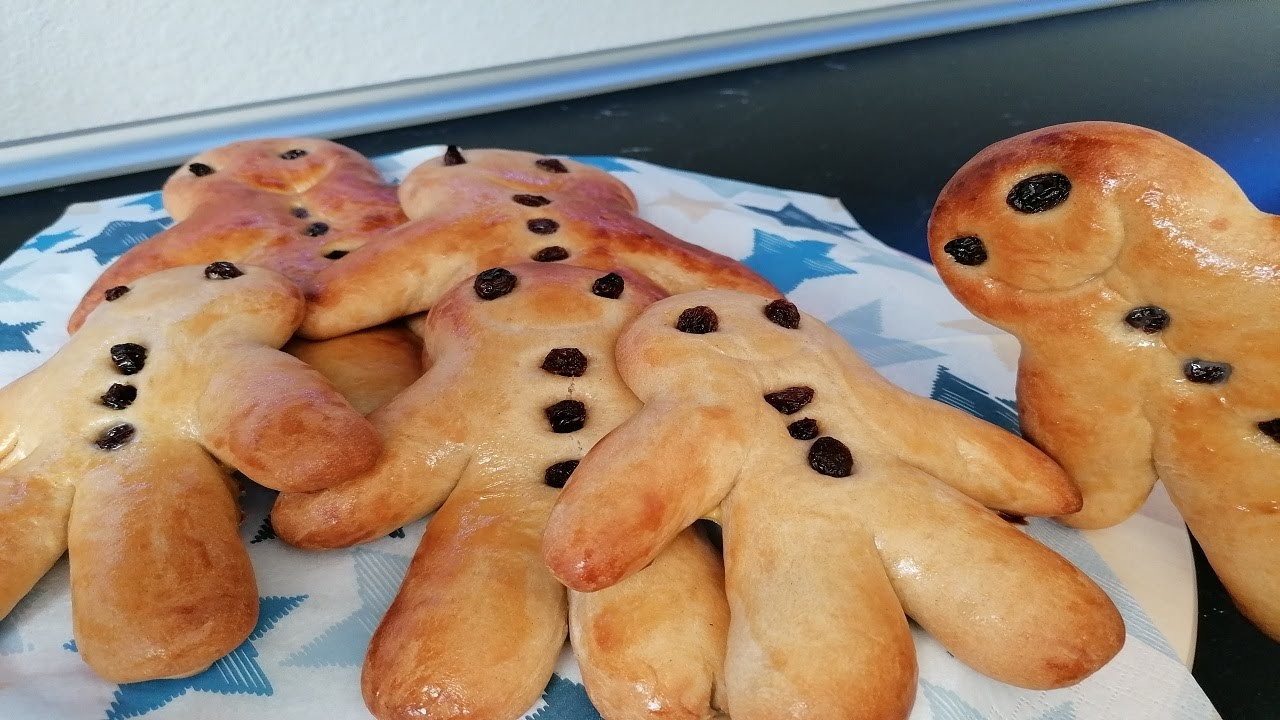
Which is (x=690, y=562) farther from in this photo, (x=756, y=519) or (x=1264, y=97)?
(x=1264, y=97)

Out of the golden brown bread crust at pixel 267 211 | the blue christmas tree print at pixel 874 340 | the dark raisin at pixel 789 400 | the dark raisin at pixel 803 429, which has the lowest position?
the blue christmas tree print at pixel 874 340

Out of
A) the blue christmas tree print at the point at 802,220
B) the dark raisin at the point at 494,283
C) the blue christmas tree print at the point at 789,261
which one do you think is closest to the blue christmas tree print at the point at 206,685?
the dark raisin at the point at 494,283

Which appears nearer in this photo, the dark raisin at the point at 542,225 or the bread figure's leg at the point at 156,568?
the bread figure's leg at the point at 156,568

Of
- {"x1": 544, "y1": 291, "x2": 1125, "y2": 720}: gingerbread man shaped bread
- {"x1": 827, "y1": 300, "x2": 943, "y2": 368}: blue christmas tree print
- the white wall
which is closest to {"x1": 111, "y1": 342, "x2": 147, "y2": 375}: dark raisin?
{"x1": 544, "y1": 291, "x2": 1125, "y2": 720}: gingerbread man shaped bread

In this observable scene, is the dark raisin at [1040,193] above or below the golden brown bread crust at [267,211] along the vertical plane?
above

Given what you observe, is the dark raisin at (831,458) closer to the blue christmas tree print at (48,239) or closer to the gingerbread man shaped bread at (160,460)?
the gingerbread man shaped bread at (160,460)

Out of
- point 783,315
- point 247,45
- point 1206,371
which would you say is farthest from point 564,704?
point 247,45
